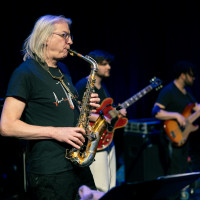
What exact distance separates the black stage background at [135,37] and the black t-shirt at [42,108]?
3.17 metres

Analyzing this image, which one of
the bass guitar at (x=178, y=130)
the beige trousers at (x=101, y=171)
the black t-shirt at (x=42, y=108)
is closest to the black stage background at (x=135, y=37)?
the bass guitar at (x=178, y=130)

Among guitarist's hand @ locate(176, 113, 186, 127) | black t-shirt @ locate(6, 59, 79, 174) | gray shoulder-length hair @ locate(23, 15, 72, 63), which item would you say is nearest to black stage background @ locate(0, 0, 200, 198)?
guitarist's hand @ locate(176, 113, 186, 127)

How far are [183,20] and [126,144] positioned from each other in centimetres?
354

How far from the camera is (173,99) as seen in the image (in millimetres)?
4477

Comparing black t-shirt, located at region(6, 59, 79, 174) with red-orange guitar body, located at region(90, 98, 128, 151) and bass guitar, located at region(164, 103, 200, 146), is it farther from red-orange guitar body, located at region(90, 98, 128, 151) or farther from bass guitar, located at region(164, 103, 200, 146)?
bass guitar, located at region(164, 103, 200, 146)

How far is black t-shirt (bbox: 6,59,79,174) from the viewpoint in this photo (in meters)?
1.79

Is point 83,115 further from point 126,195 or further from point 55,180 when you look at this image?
point 126,195

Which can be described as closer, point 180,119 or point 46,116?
point 46,116

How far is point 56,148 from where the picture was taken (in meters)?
1.87

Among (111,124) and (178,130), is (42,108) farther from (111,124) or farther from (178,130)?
(178,130)

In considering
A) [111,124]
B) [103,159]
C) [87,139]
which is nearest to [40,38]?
[87,139]

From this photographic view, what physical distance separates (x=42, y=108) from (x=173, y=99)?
10.1 feet

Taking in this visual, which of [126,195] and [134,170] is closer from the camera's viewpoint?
[126,195]

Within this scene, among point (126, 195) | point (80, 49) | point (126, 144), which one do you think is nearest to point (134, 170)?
point (126, 144)
